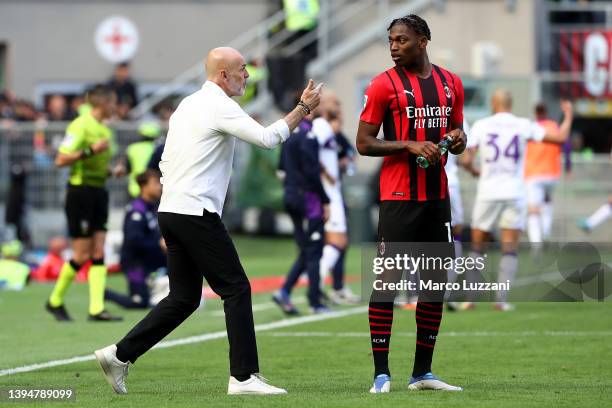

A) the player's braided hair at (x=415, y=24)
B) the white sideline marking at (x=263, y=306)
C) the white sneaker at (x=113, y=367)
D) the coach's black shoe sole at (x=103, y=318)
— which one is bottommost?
the white sideline marking at (x=263, y=306)

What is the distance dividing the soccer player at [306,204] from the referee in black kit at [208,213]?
5969 mm

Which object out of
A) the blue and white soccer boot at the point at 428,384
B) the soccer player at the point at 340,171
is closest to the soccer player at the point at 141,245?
the soccer player at the point at 340,171

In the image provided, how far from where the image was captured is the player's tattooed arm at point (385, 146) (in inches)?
344

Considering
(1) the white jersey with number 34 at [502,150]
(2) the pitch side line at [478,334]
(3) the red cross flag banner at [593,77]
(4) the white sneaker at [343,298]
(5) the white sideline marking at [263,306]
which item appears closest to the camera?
(2) the pitch side line at [478,334]

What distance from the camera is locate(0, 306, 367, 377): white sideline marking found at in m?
10.6

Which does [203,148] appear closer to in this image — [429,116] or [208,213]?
[208,213]

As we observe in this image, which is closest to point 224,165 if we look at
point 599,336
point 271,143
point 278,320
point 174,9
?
point 271,143

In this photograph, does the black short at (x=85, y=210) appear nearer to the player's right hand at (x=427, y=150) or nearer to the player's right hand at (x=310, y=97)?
the player's right hand at (x=310, y=97)

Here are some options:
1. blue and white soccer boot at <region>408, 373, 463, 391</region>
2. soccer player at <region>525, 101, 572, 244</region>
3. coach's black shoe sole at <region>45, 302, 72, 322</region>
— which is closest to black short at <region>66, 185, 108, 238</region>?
coach's black shoe sole at <region>45, 302, 72, 322</region>

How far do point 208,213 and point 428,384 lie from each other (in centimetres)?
171

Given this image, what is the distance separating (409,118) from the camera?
29.3ft

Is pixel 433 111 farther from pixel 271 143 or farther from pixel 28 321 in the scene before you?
pixel 28 321

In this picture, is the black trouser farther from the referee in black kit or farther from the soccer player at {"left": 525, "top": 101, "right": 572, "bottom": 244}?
the soccer player at {"left": 525, "top": 101, "right": 572, "bottom": 244}

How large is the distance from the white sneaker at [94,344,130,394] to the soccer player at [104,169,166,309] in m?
7.25
